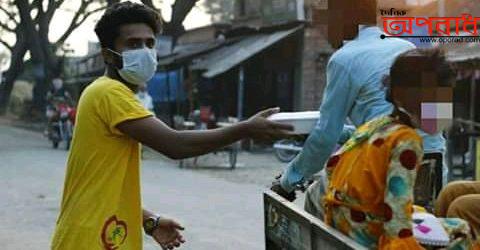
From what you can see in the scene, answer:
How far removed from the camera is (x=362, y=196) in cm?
249

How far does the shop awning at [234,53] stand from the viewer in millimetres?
18891

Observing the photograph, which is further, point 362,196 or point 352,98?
point 352,98

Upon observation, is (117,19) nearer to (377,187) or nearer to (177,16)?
(377,187)

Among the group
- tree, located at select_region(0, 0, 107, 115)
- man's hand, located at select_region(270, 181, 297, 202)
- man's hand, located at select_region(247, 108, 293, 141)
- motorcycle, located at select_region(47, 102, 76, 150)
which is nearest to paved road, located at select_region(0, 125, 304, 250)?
motorcycle, located at select_region(47, 102, 76, 150)

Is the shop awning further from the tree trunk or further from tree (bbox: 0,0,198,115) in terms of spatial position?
the tree trunk

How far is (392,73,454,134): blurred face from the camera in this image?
2457 millimetres

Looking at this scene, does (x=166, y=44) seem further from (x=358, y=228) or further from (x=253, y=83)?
(x=358, y=228)

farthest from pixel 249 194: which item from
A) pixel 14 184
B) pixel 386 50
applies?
pixel 386 50

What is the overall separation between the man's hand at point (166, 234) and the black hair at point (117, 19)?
2.47ft

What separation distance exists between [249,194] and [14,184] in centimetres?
366

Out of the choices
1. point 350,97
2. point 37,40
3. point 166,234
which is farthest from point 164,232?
point 37,40

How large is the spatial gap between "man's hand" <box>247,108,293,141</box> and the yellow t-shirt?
1.33 feet

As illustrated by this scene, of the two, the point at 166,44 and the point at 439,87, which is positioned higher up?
the point at 439,87

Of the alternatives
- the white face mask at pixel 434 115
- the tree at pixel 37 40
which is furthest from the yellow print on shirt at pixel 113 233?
the tree at pixel 37 40
